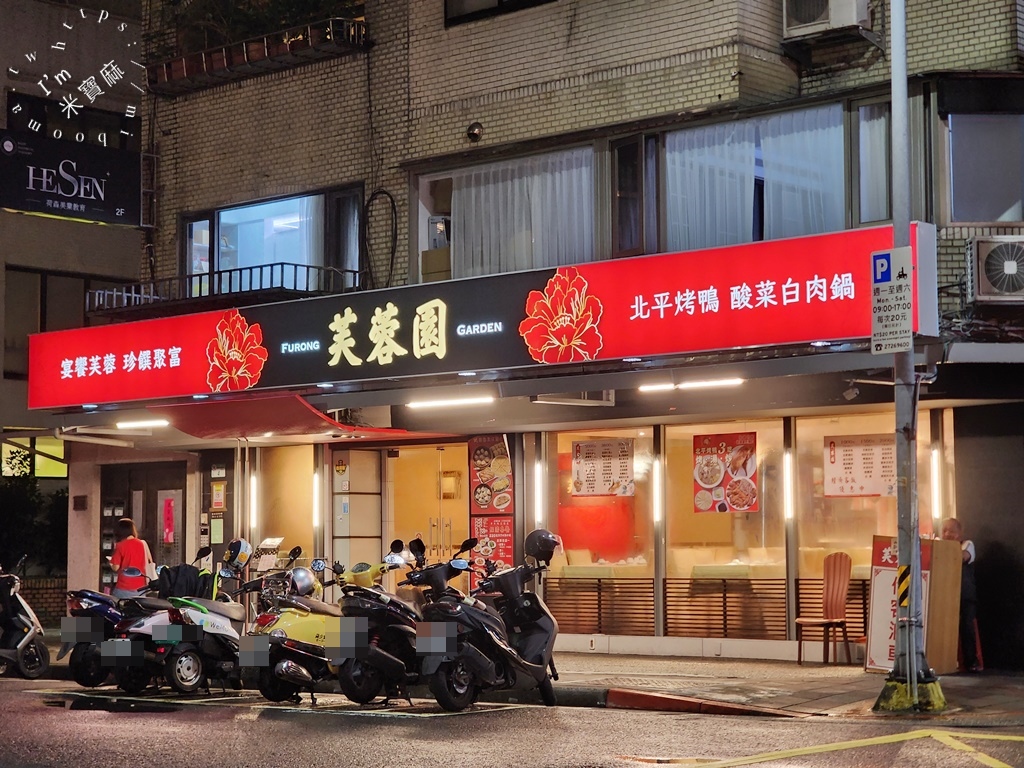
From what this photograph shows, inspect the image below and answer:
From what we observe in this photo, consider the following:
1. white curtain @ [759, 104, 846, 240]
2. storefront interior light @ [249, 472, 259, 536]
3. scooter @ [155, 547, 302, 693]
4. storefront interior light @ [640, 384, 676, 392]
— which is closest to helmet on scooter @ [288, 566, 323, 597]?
scooter @ [155, 547, 302, 693]

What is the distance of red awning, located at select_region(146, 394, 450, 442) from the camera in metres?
19.3

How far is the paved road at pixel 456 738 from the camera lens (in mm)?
10680

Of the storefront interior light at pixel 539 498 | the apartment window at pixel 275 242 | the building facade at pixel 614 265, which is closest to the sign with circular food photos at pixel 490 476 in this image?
the building facade at pixel 614 265

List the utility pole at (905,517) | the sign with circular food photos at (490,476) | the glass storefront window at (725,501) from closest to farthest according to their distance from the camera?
the utility pole at (905,517), the glass storefront window at (725,501), the sign with circular food photos at (490,476)

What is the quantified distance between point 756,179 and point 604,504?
4974mm

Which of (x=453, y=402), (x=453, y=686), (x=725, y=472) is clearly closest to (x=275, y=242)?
(x=453, y=402)

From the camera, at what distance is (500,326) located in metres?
18.0

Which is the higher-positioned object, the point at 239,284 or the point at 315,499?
the point at 239,284

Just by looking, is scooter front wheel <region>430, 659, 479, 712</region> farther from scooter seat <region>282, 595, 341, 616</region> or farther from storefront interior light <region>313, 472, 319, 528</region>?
storefront interior light <region>313, 472, 319, 528</region>

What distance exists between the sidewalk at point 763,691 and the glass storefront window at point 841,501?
1.48 meters

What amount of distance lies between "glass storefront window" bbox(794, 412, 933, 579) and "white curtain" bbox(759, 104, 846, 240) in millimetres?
2479

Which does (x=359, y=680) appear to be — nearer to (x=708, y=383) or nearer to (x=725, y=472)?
(x=708, y=383)

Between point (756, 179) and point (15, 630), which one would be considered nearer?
point (756, 179)

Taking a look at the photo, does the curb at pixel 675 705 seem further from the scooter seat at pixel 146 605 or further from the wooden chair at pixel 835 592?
the scooter seat at pixel 146 605
